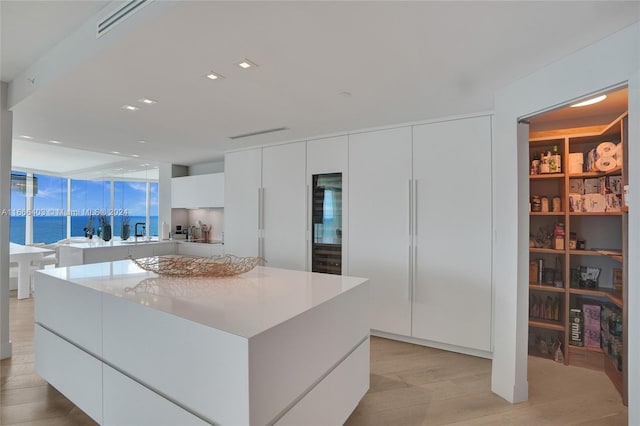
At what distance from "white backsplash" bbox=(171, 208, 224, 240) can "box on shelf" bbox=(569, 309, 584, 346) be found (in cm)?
501

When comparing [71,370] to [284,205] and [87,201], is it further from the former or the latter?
[87,201]

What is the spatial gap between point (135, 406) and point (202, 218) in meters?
4.83

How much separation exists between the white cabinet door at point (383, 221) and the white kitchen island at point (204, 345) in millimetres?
1371

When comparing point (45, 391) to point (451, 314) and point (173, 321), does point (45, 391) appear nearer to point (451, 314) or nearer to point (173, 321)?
point (173, 321)

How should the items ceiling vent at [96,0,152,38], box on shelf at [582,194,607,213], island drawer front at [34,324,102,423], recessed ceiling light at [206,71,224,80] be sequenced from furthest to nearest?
box on shelf at [582,194,607,213]
recessed ceiling light at [206,71,224,80]
island drawer front at [34,324,102,423]
ceiling vent at [96,0,152,38]

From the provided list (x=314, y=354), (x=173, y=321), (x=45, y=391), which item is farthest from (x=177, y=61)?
(x=45, y=391)

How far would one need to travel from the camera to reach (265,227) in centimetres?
436

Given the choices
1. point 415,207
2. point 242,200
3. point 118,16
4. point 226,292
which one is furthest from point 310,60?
point 242,200

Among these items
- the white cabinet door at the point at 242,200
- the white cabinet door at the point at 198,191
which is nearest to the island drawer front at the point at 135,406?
the white cabinet door at the point at 242,200

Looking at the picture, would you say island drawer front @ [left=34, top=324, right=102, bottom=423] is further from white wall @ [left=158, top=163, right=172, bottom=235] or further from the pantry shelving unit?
white wall @ [left=158, top=163, right=172, bottom=235]

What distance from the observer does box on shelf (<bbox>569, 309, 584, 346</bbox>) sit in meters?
2.88

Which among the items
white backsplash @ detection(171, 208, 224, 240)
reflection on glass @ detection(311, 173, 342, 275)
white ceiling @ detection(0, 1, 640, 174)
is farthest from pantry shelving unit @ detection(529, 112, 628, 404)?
white backsplash @ detection(171, 208, 224, 240)

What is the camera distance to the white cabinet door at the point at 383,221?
3316 mm

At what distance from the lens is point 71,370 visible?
75.5 inches
